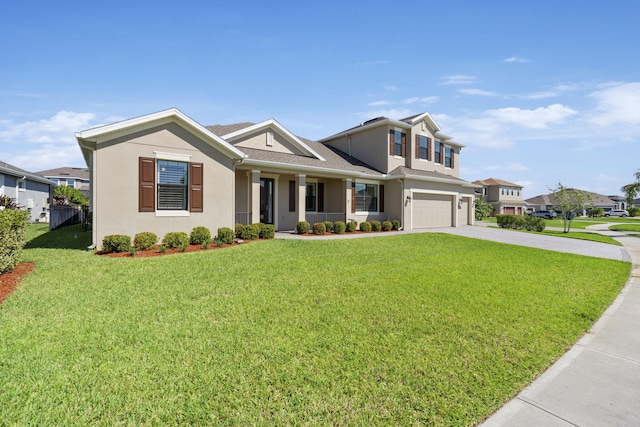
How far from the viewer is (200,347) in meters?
3.69

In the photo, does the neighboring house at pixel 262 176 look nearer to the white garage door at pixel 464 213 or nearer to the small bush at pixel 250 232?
the white garage door at pixel 464 213

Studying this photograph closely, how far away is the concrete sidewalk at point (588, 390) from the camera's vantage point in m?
2.68

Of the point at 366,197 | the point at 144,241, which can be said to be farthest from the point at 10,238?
the point at 366,197

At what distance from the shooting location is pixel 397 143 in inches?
779

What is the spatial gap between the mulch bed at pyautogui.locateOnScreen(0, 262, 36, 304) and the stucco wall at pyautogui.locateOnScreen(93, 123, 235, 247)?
2.39 metres

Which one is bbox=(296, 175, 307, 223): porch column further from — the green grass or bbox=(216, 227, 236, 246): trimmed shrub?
the green grass

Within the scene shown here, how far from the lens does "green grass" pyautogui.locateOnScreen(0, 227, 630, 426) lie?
270 centimetres

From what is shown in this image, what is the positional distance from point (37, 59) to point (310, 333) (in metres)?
13.2

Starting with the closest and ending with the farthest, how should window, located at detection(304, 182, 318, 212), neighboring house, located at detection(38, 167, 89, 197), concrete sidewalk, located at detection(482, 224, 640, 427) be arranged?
concrete sidewalk, located at detection(482, 224, 640, 427)
window, located at detection(304, 182, 318, 212)
neighboring house, located at detection(38, 167, 89, 197)

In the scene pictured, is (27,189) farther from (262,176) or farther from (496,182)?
(496,182)

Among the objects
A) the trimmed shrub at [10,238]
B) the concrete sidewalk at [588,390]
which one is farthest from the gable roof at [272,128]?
the concrete sidewalk at [588,390]

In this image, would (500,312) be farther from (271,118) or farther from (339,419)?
(271,118)

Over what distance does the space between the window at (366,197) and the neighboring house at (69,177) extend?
48.2 metres

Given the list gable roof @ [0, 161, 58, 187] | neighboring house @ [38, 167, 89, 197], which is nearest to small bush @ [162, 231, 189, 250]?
gable roof @ [0, 161, 58, 187]
